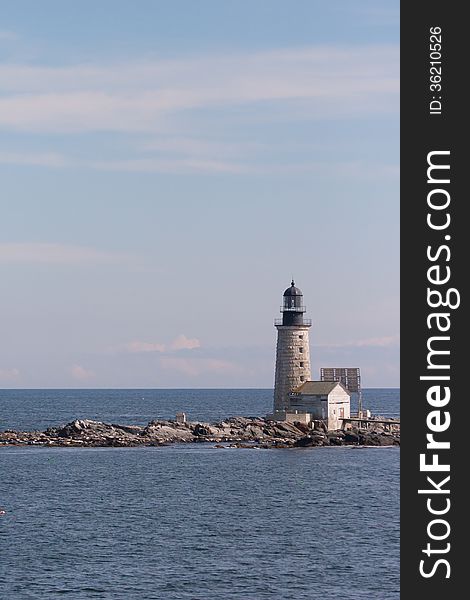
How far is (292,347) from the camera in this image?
335ft

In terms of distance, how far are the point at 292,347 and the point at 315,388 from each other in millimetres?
4416

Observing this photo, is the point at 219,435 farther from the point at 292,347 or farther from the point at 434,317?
the point at 434,317

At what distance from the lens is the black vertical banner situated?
21.2 m

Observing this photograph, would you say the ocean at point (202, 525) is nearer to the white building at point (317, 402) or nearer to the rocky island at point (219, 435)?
the rocky island at point (219, 435)

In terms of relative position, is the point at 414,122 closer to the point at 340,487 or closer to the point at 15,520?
the point at 15,520

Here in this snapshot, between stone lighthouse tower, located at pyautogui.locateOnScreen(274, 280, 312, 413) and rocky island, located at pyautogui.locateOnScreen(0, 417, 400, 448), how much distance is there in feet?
13.4

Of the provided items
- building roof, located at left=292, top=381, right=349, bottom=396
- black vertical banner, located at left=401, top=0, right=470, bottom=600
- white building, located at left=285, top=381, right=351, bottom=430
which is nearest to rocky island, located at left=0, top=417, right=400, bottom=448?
white building, located at left=285, top=381, right=351, bottom=430

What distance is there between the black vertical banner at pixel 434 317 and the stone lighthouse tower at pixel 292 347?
80.1 m

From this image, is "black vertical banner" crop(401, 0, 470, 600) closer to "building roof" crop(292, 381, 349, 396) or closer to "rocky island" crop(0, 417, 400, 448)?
"rocky island" crop(0, 417, 400, 448)

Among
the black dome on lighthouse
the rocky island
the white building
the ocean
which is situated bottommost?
the ocean

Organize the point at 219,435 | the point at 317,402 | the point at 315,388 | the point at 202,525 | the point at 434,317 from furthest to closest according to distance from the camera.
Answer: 1. the point at 219,435
2. the point at 315,388
3. the point at 317,402
4. the point at 202,525
5. the point at 434,317

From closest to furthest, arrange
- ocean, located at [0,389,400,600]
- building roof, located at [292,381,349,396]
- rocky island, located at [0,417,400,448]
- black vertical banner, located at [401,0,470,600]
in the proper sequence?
black vertical banner, located at [401,0,470,600]
ocean, located at [0,389,400,600]
rocky island, located at [0,417,400,448]
building roof, located at [292,381,349,396]

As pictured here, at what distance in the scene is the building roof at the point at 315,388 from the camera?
334 ft

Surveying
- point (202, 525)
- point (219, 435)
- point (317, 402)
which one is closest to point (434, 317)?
point (202, 525)
